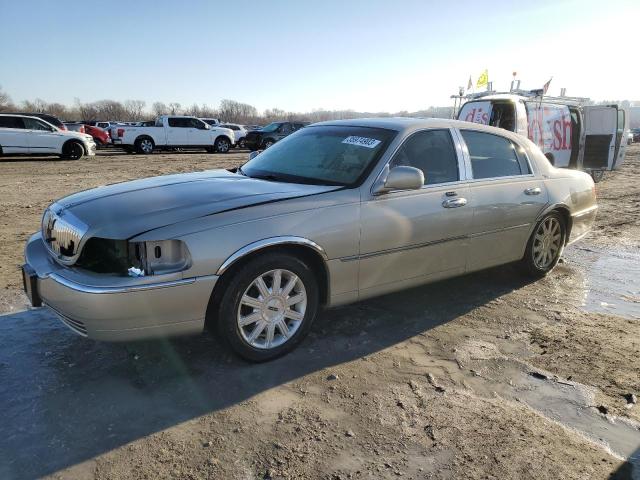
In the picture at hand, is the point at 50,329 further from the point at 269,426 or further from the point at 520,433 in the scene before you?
the point at 520,433

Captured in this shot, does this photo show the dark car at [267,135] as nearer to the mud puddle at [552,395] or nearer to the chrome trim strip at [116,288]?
the mud puddle at [552,395]

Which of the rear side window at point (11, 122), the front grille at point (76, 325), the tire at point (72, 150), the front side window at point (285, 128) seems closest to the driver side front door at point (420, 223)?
the front grille at point (76, 325)

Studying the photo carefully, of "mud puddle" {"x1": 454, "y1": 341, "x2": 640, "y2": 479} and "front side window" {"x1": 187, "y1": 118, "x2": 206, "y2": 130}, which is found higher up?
"front side window" {"x1": 187, "y1": 118, "x2": 206, "y2": 130}

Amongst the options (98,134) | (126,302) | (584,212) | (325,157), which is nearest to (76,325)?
(126,302)

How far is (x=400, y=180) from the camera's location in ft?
12.1

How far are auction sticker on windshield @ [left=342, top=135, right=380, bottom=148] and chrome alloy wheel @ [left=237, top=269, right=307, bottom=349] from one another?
4.16ft

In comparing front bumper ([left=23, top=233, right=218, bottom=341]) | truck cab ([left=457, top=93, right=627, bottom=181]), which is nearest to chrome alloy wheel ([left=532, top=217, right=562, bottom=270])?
front bumper ([left=23, top=233, right=218, bottom=341])

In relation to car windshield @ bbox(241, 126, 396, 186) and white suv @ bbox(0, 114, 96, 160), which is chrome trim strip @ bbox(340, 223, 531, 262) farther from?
white suv @ bbox(0, 114, 96, 160)

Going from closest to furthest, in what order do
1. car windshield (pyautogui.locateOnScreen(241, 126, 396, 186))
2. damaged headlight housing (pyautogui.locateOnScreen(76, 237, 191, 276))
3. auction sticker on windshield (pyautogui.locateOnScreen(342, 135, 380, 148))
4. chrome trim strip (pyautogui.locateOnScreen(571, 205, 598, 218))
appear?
damaged headlight housing (pyautogui.locateOnScreen(76, 237, 191, 276))
car windshield (pyautogui.locateOnScreen(241, 126, 396, 186))
auction sticker on windshield (pyautogui.locateOnScreen(342, 135, 380, 148))
chrome trim strip (pyautogui.locateOnScreen(571, 205, 598, 218))

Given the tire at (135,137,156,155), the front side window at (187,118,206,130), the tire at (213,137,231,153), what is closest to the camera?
the tire at (135,137,156,155)

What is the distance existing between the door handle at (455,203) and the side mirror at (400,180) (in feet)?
1.55

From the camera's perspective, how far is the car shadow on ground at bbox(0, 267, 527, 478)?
2.62 metres

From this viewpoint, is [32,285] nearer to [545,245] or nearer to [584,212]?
[545,245]

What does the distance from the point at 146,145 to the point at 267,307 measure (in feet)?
72.3
